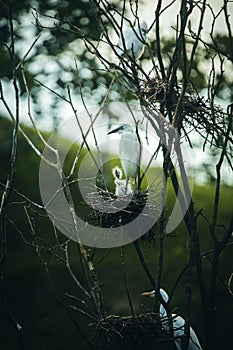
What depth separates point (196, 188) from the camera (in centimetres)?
471

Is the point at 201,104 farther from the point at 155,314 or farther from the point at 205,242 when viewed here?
the point at 205,242

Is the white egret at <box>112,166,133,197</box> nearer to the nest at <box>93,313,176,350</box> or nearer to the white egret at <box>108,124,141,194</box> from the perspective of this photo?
the white egret at <box>108,124,141,194</box>

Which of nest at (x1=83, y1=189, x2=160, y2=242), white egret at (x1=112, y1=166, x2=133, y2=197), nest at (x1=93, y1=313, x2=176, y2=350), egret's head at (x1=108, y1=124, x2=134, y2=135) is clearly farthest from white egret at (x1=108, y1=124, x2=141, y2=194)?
nest at (x1=93, y1=313, x2=176, y2=350)

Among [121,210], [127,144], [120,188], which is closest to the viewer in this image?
[121,210]

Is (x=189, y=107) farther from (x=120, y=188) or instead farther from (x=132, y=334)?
(x=132, y=334)

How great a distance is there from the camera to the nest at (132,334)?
2.02m

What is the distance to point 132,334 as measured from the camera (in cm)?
203

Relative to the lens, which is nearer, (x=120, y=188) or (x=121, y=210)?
(x=121, y=210)

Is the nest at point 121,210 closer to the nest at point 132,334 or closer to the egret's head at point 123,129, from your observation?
the nest at point 132,334

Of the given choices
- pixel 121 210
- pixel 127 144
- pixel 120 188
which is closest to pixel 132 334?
pixel 121 210

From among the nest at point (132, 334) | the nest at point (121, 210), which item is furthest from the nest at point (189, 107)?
the nest at point (132, 334)

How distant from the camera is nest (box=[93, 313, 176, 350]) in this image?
79.4 inches

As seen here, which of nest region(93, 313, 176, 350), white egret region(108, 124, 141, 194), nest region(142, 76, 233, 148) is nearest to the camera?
nest region(93, 313, 176, 350)

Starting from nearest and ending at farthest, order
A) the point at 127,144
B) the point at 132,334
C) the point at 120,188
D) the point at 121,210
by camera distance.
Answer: the point at 132,334
the point at 121,210
the point at 120,188
the point at 127,144
